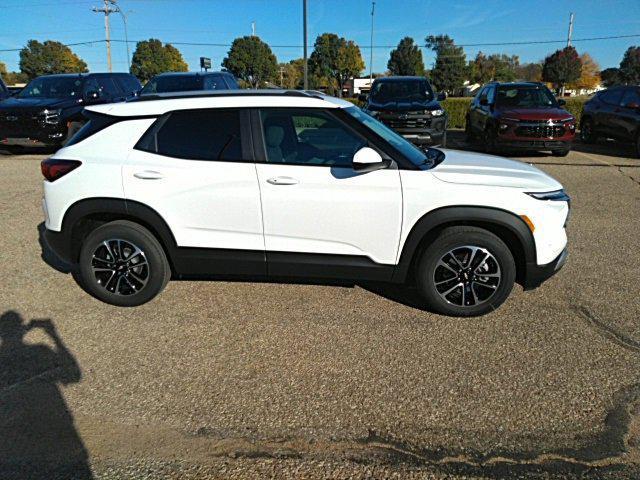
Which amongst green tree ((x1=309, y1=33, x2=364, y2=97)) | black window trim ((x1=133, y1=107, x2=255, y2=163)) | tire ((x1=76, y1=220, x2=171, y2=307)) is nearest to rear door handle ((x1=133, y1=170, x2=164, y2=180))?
black window trim ((x1=133, y1=107, x2=255, y2=163))

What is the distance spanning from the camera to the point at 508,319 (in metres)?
3.76

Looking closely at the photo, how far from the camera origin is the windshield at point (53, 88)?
475 inches

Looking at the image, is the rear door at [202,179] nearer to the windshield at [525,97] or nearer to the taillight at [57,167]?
the taillight at [57,167]

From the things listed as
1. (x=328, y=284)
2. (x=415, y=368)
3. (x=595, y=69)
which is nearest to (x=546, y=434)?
(x=415, y=368)

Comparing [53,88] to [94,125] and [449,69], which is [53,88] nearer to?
[94,125]

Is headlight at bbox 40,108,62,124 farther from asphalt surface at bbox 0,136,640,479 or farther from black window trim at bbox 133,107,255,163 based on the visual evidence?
black window trim at bbox 133,107,255,163

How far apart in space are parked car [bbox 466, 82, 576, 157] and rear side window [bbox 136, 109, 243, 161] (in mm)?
8949

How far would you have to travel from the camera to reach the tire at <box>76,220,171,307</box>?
3.85 metres

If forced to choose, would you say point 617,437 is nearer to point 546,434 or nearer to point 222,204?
point 546,434

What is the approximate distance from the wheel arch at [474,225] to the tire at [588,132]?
479 inches

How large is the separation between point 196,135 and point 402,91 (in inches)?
344

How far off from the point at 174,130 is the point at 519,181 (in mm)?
2661

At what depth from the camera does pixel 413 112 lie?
10.4 metres

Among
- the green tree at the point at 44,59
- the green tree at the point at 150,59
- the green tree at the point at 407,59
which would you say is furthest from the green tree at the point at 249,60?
the green tree at the point at 44,59
